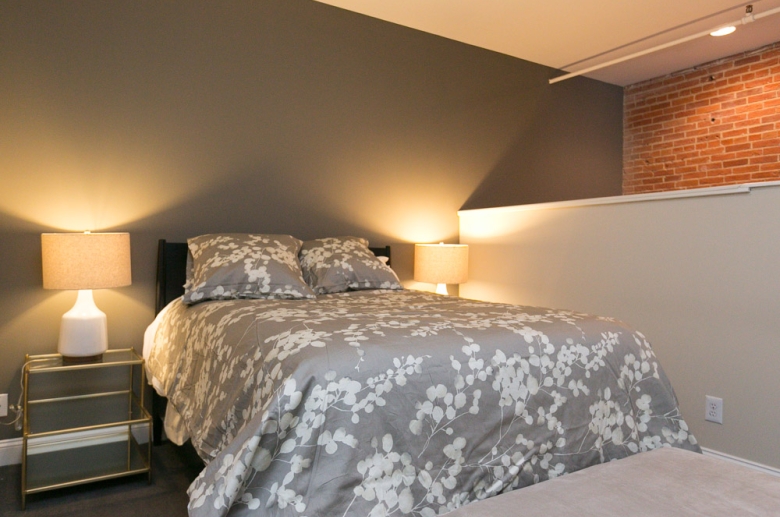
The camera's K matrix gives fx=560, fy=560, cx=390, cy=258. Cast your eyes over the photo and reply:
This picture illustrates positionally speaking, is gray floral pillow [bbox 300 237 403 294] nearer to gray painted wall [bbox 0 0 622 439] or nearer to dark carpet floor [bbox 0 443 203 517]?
gray painted wall [bbox 0 0 622 439]

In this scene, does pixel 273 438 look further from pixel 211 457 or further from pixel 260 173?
pixel 260 173

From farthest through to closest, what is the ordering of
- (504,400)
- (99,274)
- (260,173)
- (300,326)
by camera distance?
1. (260,173)
2. (99,274)
3. (300,326)
4. (504,400)

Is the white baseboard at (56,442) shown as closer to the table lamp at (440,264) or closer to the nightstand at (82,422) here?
the nightstand at (82,422)

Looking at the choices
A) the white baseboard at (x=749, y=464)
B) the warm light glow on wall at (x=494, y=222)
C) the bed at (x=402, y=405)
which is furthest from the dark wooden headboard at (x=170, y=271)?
the white baseboard at (x=749, y=464)

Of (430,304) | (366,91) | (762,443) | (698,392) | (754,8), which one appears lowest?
(762,443)

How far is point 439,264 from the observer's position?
12.6ft

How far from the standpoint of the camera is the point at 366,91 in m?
3.75

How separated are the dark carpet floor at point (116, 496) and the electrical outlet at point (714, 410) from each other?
7.87 ft

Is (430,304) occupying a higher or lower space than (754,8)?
lower

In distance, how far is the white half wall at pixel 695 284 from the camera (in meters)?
2.55

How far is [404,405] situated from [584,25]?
325cm

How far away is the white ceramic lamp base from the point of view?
98.7 inches

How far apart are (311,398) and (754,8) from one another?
380cm

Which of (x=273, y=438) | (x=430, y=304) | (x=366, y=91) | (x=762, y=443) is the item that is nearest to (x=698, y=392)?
(x=762, y=443)
